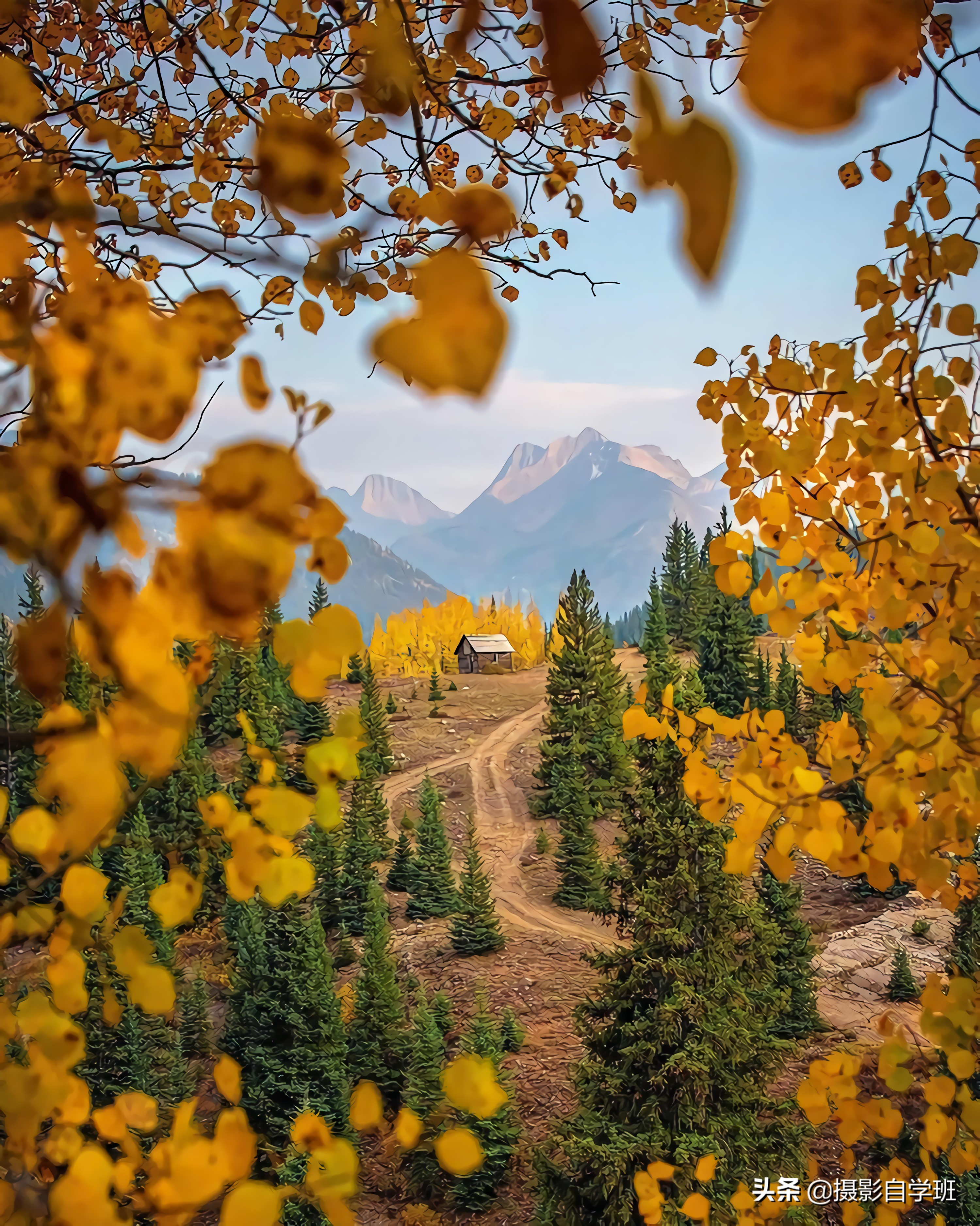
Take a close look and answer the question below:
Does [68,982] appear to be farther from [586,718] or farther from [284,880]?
[586,718]

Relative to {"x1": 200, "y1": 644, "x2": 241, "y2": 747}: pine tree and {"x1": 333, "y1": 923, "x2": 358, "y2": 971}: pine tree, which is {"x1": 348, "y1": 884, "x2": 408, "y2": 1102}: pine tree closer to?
{"x1": 333, "y1": 923, "x2": 358, "y2": 971}: pine tree

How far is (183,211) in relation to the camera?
86 cm

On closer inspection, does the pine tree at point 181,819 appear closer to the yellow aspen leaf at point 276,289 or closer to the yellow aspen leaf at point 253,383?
the yellow aspen leaf at point 276,289

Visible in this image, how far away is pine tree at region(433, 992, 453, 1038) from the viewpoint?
14.3 feet

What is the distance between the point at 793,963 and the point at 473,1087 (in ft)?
15.3

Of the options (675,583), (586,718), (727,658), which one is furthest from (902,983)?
(675,583)

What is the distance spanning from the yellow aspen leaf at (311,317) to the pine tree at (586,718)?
745 cm

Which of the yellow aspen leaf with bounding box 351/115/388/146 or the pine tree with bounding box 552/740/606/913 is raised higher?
the yellow aspen leaf with bounding box 351/115/388/146

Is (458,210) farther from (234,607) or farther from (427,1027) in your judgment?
(427,1027)

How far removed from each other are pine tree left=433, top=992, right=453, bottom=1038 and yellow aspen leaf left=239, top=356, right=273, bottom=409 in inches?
182

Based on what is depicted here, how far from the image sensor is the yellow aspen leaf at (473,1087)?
39cm

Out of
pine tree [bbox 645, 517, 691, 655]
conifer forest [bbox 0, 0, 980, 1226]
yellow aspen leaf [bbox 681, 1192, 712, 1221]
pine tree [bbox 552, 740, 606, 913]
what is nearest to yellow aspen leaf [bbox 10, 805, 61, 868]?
conifer forest [bbox 0, 0, 980, 1226]

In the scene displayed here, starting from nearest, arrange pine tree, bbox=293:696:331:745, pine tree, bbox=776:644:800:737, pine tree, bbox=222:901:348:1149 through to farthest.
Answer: pine tree, bbox=222:901:348:1149 → pine tree, bbox=293:696:331:745 → pine tree, bbox=776:644:800:737

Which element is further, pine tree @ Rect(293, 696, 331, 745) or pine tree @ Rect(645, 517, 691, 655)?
pine tree @ Rect(645, 517, 691, 655)
